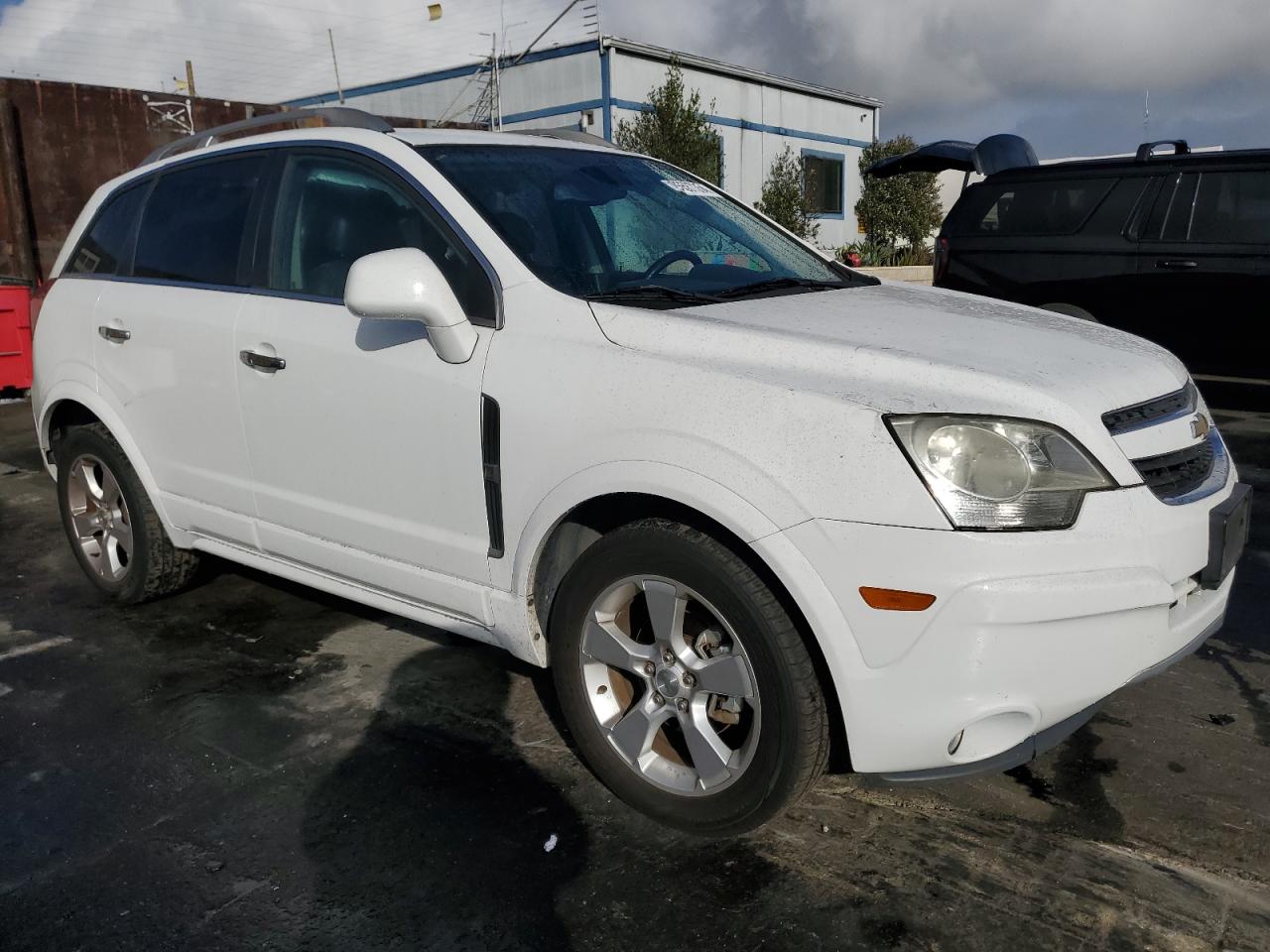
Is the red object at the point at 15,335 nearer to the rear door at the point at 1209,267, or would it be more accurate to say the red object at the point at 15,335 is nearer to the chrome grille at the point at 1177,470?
the rear door at the point at 1209,267

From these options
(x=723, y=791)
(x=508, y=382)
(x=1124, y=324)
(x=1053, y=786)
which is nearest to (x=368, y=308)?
(x=508, y=382)

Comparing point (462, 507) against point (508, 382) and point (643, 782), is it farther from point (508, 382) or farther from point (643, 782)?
point (643, 782)

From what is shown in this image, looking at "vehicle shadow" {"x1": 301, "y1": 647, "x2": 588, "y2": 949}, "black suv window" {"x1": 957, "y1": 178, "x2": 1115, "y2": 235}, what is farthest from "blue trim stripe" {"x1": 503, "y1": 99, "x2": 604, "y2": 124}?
"vehicle shadow" {"x1": 301, "y1": 647, "x2": 588, "y2": 949}

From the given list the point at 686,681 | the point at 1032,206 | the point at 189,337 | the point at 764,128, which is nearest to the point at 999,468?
the point at 686,681

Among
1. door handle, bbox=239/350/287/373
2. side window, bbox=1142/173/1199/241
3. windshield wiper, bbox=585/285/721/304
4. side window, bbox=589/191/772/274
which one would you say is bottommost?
door handle, bbox=239/350/287/373

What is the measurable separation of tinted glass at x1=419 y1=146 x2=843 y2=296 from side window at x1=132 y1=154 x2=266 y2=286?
918 millimetres

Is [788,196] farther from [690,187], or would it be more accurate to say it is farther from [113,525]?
[113,525]

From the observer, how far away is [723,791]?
2.53 metres

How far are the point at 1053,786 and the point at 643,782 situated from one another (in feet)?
3.72

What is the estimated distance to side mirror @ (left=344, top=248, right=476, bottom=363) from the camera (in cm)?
273

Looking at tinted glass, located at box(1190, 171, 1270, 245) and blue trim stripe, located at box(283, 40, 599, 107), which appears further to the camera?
blue trim stripe, located at box(283, 40, 599, 107)

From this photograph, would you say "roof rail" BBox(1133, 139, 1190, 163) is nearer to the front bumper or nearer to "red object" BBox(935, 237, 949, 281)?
"red object" BBox(935, 237, 949, 281)

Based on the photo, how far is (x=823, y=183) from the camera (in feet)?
80.2

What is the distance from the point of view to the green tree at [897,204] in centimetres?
2509
